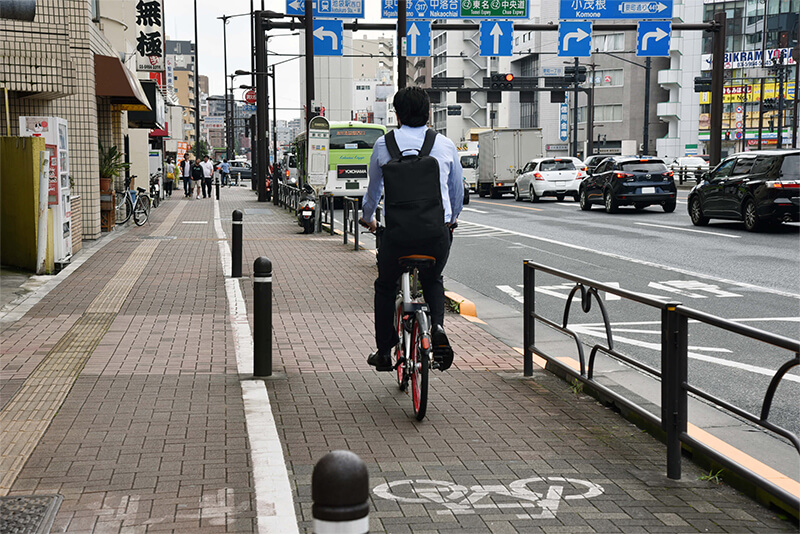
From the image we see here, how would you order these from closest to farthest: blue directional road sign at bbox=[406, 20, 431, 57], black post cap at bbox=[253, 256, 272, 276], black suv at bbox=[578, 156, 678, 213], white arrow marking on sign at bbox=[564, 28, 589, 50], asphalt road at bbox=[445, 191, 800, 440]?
1. asphalt road at bbox=[445, 191, 800, 440]
2. black post cap at bbox=[253, 256, 272, 276]
3. black suv at bbox=[578, 156, 678, 213]
4. blue directional road sign at bbox=[406, 20, 431, 57]
5. white arrow marking on sign at bbox=[564, 28, 589, 50]

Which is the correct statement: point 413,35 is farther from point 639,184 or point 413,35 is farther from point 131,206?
point 131,206

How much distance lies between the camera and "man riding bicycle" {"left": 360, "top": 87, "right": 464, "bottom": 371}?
541 centimetres

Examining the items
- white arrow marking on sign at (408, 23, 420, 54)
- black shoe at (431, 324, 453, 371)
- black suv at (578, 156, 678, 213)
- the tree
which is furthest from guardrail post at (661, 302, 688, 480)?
the tree

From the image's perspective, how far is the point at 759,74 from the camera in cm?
8194

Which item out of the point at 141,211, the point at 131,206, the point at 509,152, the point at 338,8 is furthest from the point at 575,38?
the point at 131,206

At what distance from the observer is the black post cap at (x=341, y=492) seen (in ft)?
6.95

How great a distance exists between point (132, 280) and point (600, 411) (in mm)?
8269

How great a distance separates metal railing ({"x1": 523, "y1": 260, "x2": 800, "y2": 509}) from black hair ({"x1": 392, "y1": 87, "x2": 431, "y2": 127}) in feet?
4.80

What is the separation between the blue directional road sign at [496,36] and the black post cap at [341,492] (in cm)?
3093

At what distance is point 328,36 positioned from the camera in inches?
1158

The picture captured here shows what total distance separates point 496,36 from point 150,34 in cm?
1168

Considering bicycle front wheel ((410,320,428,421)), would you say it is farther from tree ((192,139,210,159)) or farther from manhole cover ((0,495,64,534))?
tree ((192,139,210,159))

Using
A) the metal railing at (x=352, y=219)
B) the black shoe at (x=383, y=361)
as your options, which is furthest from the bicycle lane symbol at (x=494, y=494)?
the metal railing at (x=352, y=219)

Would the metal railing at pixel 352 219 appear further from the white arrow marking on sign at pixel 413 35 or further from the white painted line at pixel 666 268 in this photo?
the white arrow marking on sign at pixel 413 35
